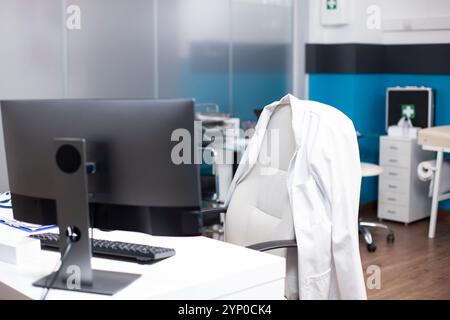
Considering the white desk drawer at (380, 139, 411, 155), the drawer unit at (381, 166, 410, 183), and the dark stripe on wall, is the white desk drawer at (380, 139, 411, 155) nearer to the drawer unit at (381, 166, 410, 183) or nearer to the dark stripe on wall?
the drawer unit at (381, 166, 410, 183)

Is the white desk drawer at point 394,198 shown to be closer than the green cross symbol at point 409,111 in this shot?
Yes

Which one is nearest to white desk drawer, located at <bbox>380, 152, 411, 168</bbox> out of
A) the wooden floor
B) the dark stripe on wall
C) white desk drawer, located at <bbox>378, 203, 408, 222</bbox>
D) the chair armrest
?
white desk drawer, located at <bbox>378, 203, 408, 222</bbox>

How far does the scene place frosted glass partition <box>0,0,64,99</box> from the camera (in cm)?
412

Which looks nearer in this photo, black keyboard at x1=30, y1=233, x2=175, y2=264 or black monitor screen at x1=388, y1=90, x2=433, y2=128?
black keyboard at x1=30, y1=233, x2=175, y2=264

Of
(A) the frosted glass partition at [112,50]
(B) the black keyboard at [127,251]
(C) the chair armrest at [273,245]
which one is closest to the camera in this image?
(B) the black keyboard at [127,251]

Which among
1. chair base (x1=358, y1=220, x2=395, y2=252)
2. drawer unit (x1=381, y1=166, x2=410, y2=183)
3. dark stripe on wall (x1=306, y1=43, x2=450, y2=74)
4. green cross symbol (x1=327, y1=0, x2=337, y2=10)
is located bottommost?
chair base (x1=358, y1=220, x2=395, y2=252)

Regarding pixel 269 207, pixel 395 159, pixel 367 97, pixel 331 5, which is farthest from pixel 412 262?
pixel 331 5

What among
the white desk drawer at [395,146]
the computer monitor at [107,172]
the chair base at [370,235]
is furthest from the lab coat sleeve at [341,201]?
the white desk drawer at [395,146]

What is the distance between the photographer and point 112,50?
15.4 ft

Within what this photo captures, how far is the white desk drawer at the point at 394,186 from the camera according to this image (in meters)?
5.55

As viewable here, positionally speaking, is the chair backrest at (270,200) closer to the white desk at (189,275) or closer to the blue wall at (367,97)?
Answer: the white desk at (189,275)

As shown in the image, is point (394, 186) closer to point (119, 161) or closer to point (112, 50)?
point (112, 50)

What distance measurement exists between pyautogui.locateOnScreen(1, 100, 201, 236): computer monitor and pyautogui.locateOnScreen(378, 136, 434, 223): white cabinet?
400 cm
